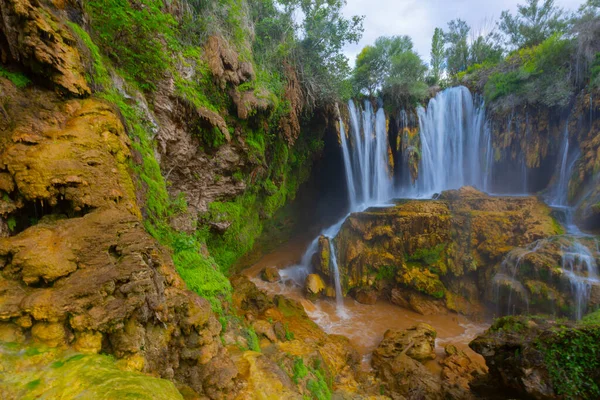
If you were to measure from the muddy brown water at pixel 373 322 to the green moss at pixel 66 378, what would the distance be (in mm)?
6867

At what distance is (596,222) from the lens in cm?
949

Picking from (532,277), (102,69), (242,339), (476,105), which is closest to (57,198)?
(102,69)

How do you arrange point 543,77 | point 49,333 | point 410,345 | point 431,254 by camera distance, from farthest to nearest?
point 543,77
point 431,254
point 410,345
point 49,333

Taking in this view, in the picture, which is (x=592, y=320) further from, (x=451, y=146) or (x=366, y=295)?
(x=451, y=146)

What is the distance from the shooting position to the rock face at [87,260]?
6.56 ft

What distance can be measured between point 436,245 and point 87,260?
11.3m

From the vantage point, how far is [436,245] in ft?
34.7

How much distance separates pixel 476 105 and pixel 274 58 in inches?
546

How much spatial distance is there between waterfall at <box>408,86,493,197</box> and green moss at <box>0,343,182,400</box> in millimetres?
16566

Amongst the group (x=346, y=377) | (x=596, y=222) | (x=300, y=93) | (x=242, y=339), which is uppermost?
(x=300, y=93)

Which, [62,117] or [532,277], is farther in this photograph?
[532,277]

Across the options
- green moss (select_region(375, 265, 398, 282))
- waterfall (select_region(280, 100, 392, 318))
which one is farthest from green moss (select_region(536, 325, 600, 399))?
waterfall (select_region(280, 100, 392, 318))

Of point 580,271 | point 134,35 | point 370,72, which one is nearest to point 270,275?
point 134,35

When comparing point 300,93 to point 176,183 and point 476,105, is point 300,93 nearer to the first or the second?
point 176,183
